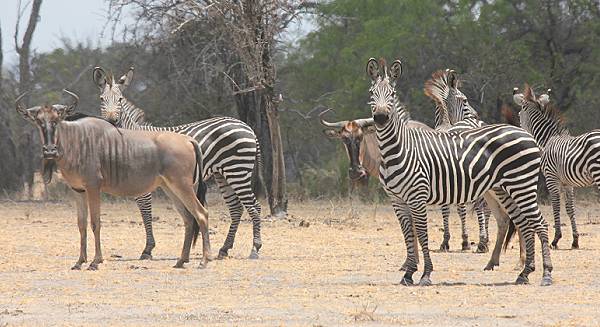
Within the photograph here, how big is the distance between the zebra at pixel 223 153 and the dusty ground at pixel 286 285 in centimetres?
46

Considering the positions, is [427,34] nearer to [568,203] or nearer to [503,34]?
[503,34]

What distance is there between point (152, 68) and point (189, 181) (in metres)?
15.4

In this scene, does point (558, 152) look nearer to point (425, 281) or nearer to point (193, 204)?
point (425, 281)

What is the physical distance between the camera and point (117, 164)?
13.0 m

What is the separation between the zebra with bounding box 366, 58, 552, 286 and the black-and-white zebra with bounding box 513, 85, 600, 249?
3651mm

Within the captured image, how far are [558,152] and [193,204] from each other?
5597mm

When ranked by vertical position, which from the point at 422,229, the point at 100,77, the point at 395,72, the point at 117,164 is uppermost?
the point at 100,77

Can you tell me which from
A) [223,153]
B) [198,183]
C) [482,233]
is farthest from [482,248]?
[198,183]

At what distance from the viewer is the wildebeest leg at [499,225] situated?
12.5 metres

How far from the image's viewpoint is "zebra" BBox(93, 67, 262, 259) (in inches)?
566

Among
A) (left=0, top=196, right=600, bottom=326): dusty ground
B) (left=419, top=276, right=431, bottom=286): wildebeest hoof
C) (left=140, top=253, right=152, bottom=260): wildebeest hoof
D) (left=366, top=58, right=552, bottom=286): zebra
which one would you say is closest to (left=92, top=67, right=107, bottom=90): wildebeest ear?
(left=0, top=196, right=600, bottom=326): dusty ground

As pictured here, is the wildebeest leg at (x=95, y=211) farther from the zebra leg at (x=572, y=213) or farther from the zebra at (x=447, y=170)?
the zebra leg at (x=572, y=213)

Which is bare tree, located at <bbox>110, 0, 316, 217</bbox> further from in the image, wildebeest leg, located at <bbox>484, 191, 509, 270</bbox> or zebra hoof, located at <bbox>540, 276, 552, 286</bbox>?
zebra hoof, located at <bbox>540, 276, 552, 286</bbox>

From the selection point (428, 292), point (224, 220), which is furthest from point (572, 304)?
point (224, 220)
